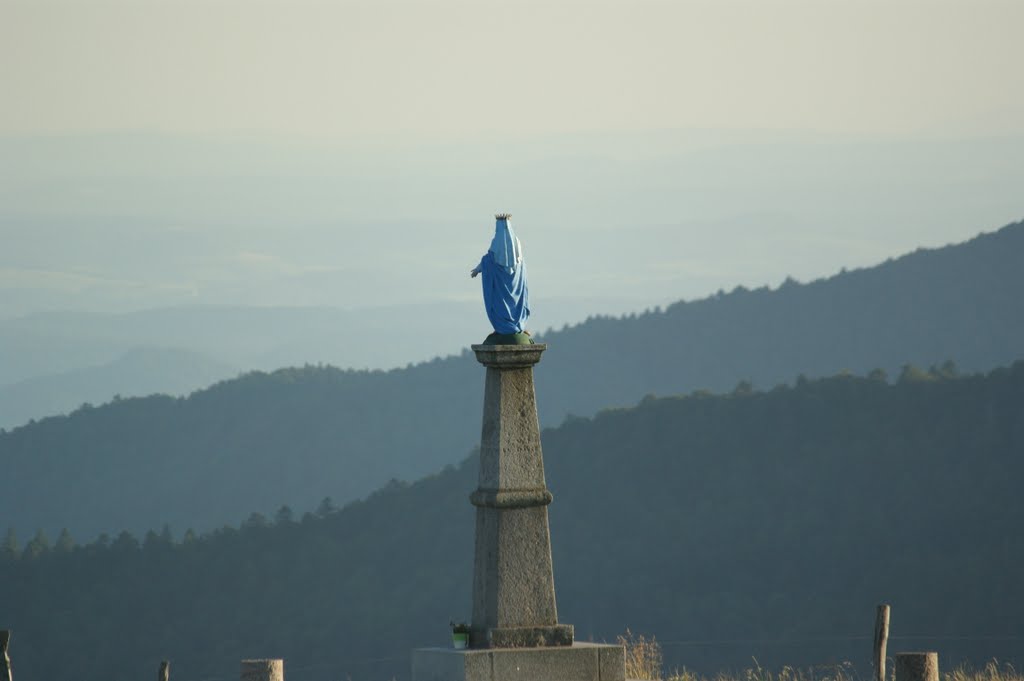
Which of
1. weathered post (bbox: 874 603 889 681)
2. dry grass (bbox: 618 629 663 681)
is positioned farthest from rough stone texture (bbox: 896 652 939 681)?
dry grass (bbox: 618 629 663 681)

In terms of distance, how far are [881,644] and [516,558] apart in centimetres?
414

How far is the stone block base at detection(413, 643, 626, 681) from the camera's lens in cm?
1444

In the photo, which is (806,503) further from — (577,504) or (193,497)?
(193,497)

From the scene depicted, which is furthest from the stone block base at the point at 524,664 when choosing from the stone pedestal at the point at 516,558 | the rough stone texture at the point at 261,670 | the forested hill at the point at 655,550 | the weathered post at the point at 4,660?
the forested hill at the point at 655,550

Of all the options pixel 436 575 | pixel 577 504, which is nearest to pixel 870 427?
pixel 577 504

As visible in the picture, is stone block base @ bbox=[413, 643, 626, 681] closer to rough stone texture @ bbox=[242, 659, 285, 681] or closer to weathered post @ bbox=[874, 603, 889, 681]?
rough stone texture @ bbox=[242, 659, 285, 681]

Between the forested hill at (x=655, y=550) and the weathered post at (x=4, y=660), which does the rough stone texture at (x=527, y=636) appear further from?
the forested hill at (x=655, y=550)

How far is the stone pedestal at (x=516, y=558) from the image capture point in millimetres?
14742

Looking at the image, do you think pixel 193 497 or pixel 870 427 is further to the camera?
pixel 193 497

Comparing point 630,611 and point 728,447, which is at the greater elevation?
point 728,447

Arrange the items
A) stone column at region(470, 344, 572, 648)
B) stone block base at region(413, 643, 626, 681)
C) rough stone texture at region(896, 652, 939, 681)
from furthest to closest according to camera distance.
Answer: stone column at region(470, 344, 572, 648), rough stone texture at region(896, 652, 939, 681), stone block base at region(413, 643, 626, 681)

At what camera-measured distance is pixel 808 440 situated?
122500 mm

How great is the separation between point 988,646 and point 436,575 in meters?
45.0

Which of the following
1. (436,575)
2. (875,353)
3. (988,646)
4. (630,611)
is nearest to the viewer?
(988,646)
